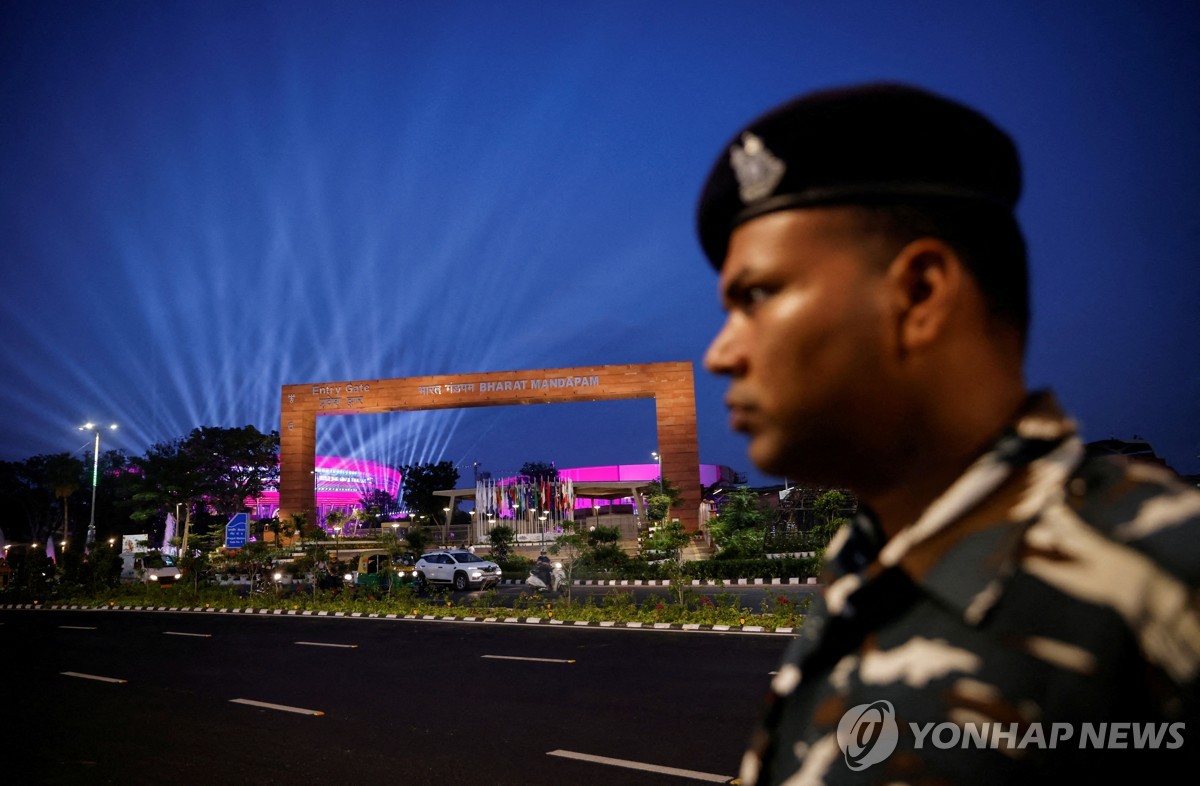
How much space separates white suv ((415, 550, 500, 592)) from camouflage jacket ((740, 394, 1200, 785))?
2301 cm

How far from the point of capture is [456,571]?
23.1 meters

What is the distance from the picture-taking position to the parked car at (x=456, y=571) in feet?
74.9

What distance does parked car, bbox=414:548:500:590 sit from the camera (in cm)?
2283

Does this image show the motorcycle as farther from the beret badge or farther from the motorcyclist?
the beret badge

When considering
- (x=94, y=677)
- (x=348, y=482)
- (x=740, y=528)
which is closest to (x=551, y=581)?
(x=740, y=528)

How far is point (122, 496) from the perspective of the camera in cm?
5531

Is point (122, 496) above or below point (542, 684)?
above

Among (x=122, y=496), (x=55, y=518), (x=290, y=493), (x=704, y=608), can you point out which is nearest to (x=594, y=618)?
(x=704, y=608)

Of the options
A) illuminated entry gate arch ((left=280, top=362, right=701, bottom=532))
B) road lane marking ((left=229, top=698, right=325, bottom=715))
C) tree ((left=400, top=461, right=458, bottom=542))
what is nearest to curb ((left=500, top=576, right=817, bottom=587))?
illuminated entry gate arch ((left=280, top=362, right=701, bottom=532))

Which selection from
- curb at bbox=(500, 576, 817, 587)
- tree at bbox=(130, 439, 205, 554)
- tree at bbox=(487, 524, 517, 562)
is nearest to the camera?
curb at bbox=(500, 576, 817, 587)

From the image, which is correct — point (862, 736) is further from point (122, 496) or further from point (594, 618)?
point (122, 496)

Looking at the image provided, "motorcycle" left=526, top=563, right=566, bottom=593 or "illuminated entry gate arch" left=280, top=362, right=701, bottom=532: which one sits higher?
"illuminated entry gate arch" left=280, top=362, right=701, bottom=532

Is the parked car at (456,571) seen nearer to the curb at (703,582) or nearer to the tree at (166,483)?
the curb at (703,582)

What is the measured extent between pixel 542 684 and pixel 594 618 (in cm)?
651
